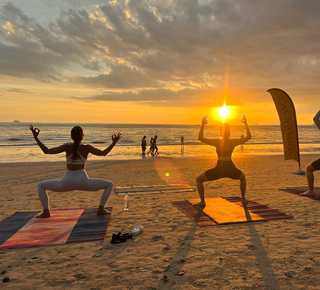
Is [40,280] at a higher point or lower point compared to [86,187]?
lower

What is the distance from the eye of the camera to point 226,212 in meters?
6.73

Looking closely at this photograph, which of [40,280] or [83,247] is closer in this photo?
[40,280]

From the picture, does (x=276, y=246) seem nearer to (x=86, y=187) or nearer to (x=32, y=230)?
(x=86, y=187)

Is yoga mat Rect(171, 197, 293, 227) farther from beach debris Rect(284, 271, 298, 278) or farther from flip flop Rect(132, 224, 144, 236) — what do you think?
beach debris Rect(284, 271, 298, 278)

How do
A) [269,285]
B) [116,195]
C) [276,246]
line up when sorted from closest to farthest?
[269,285]
[276,246]
[116,195]

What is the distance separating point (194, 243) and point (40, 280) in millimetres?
2537

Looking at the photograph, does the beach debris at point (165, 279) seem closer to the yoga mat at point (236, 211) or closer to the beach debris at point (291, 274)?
the beach debris at point (291, 274)

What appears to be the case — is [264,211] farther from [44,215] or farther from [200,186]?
[44,215]

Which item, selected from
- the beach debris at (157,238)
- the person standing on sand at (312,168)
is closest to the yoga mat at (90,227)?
the beach debris at (157,238)

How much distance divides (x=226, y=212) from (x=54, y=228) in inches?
157

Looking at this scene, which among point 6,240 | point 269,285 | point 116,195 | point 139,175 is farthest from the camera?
point 139,175

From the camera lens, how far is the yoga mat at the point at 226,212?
614cm

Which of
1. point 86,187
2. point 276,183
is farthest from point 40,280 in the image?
point 276,183

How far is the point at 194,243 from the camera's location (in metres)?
4.89
